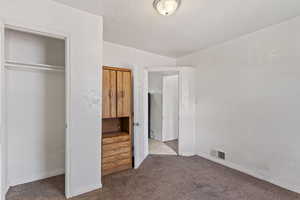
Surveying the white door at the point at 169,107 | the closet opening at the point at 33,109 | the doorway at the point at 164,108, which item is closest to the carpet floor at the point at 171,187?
the closet opening at the point at 33,109

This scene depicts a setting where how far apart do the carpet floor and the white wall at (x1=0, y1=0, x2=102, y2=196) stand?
1.07ft

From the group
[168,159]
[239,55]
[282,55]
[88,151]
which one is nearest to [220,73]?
[239,55]

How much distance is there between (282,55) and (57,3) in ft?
10.7

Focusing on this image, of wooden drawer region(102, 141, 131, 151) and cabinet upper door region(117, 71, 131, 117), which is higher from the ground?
cabinet upper door region(117, 71, 131, 117)

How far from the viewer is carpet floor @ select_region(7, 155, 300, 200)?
205 centimetres

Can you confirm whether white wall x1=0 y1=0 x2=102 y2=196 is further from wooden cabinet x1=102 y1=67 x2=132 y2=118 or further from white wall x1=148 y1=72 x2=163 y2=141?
white wall x1=148 y1=72 x2=163 y2=141

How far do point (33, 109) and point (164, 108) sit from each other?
3.19 meters

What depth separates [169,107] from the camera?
4.74 metres

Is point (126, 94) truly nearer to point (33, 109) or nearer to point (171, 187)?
point (33, 109)

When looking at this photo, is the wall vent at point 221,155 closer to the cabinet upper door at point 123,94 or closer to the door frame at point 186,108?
the door frame at point 186,108

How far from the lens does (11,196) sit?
6.64 feet

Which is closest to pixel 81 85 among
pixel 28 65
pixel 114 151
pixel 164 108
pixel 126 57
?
pixel 28 65

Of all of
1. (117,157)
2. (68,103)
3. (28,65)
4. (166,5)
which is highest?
(166,5)

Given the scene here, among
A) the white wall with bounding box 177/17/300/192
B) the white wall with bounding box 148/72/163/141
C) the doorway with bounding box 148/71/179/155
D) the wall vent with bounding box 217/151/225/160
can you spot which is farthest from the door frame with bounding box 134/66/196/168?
the white wall with bounding box 148/72/163/141
